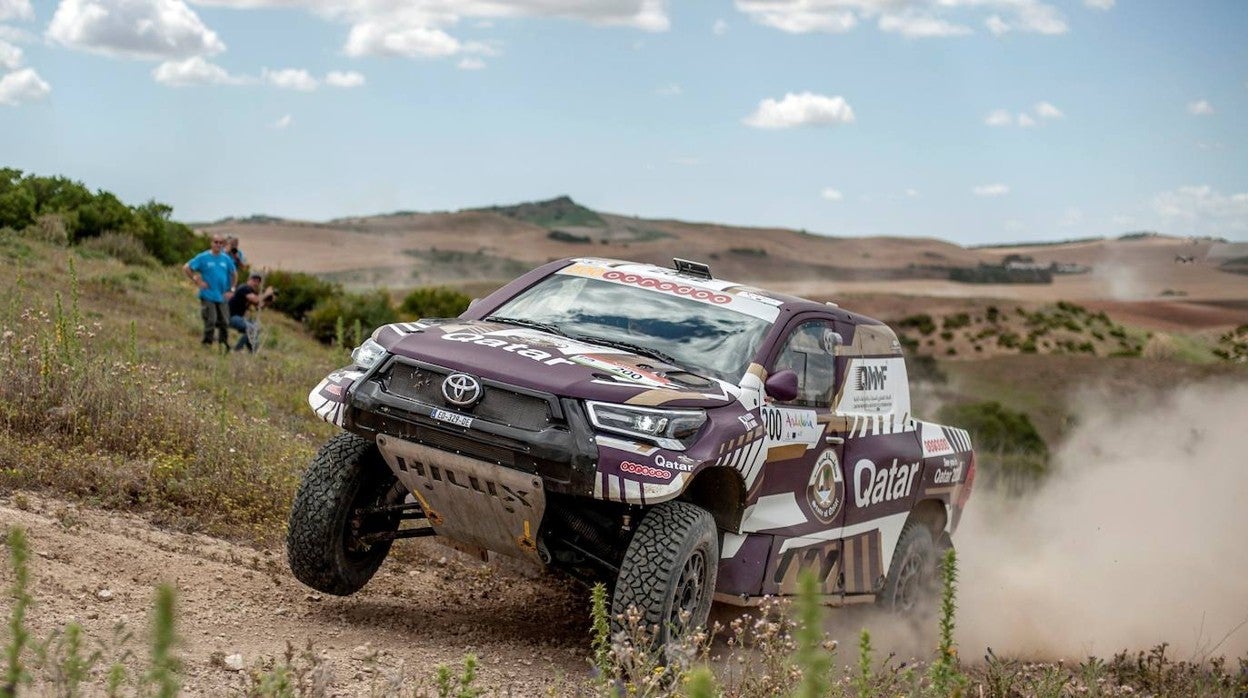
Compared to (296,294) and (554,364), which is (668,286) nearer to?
(554,364)

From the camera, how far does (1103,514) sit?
15922 millimetres

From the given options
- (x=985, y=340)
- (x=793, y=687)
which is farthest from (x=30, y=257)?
(x=985, y=340)

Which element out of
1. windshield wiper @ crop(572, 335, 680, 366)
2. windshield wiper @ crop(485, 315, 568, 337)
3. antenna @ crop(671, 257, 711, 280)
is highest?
antenna @ crop(671, 257, 711, 280)

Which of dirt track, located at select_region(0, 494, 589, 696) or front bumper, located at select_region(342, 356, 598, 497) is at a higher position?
front bumper, located at select_region(342, 356, 598, 497)

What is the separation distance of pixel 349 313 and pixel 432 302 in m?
5.90

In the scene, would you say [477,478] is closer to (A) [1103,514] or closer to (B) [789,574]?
(B) [789,574]

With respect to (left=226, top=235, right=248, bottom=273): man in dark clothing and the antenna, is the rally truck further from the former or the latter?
(left=226, top=235, right=248, bottom=273): man in dark clothing

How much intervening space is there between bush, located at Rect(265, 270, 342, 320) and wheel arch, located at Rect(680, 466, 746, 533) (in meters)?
26.7

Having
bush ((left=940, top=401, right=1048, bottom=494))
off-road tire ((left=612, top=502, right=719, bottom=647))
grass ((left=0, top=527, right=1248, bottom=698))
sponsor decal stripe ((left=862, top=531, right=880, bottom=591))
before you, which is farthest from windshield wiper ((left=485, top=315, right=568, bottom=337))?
bush ((left=940, top=401, right=1048, bottom=494))

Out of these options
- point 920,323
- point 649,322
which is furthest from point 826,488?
point 920,323

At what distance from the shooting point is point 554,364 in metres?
6.87

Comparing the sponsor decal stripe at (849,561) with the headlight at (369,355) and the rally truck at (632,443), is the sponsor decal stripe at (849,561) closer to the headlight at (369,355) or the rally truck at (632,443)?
the rally truck at (632,443)

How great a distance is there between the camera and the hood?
6691 millimetres

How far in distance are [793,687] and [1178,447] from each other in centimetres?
1511
